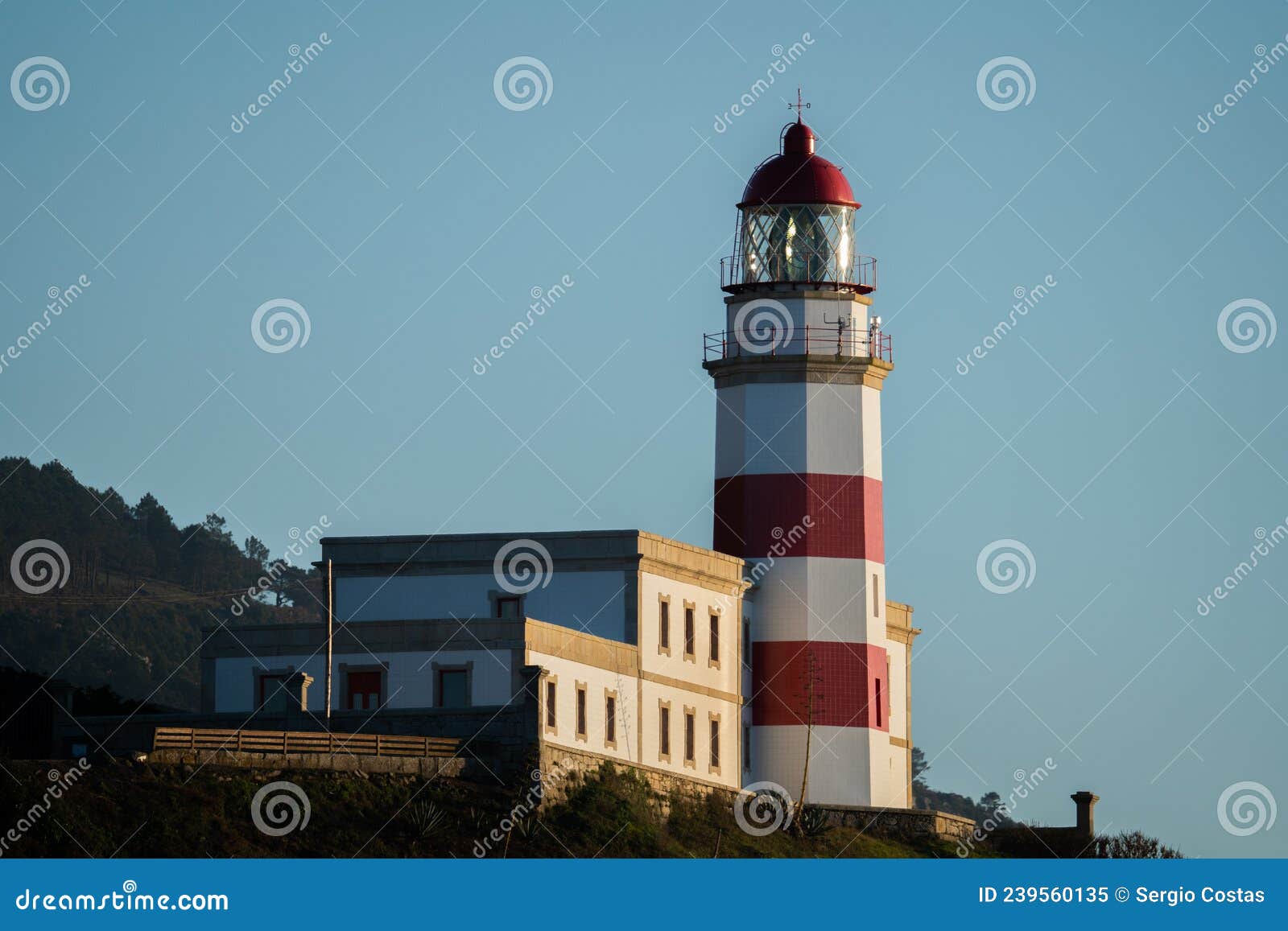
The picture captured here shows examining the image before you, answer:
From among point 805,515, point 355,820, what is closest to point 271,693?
point 355,820

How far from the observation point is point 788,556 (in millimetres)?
69625

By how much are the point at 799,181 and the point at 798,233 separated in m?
1.40

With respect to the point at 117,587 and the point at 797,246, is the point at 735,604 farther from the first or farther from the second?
the point at 117,587

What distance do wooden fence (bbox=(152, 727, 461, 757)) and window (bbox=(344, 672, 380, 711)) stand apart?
382 centimetres

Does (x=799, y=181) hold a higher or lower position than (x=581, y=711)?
higher

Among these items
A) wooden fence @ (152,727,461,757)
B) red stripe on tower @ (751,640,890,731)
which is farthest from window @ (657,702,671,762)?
wooden fence @ (152,727,461,757)

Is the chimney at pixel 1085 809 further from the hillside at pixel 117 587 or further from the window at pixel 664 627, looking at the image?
the hillside at pixel 117 587

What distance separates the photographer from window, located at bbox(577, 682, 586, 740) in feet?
202

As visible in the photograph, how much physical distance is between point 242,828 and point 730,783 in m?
18.2

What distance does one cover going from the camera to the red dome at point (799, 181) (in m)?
71.9

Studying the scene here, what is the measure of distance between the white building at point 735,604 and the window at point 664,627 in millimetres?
66

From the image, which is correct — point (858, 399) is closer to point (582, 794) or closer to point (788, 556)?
point (788, 556)

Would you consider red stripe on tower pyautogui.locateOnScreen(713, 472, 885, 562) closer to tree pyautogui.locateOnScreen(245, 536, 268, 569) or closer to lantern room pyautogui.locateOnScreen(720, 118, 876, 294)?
lantern room pyautogui.locateOnScreen(720, 118, 876, 294)

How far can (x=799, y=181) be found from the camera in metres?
72.1
